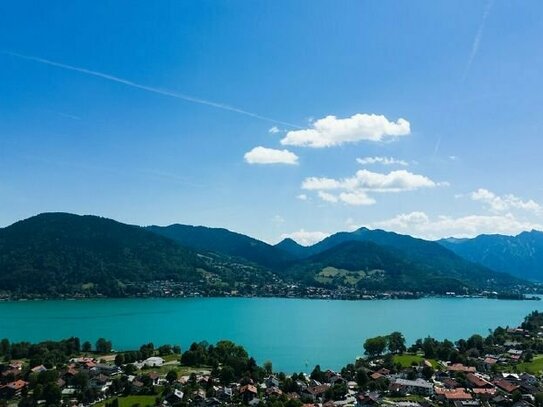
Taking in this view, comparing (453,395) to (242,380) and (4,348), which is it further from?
(4,348)

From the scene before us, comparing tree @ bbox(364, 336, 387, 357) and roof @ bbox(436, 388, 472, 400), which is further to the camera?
tree @ bbox(364, 336, 387, 357)

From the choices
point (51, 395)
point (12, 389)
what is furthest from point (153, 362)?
point (51, 395)

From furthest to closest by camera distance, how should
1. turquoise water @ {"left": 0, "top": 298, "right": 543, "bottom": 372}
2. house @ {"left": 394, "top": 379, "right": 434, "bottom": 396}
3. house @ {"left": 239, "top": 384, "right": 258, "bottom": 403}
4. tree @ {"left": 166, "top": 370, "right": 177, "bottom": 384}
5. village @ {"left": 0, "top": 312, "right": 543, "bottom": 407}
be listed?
turquoise water @ {"left": 0, "top": 298, "right": 543, "bottom": 372}, tree @ {"left": 166, "top": 370, "right": 177, "bottom": 384}, house @ {"left": 394, "top": 379, "right": 434, "bottom": 396}, house @ {"left": 239, "top": 384, "right": 258, "bottom": 403}, village @ {"left": 0, "top": 312, "right": 543, "bottom": 407}

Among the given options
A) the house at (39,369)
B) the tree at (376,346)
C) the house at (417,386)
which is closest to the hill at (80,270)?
the house at (39,369)

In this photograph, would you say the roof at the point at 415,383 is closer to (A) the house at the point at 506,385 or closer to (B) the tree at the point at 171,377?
(A) the house at the point at 506,385

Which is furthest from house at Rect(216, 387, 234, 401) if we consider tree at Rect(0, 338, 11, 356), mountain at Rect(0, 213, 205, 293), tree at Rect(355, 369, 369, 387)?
mountain at Rect(0, 213, 205, 293)

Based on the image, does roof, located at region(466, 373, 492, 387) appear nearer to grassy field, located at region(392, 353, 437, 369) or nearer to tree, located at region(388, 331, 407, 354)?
grassy field, located at region(392, 353, 437, 369)
